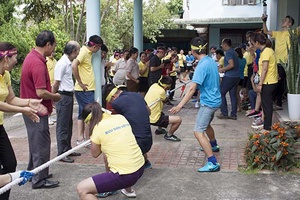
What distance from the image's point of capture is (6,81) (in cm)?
389

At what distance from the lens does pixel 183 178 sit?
4805mm

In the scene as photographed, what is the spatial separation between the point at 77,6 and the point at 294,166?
15.9 meters

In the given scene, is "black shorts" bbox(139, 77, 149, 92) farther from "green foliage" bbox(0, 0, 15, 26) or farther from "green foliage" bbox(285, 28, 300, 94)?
"green foliage" bbox(0, 0, 15, 26)

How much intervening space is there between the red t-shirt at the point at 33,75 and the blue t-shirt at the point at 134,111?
90cm

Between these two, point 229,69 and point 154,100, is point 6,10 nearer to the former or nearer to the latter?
point 229,69

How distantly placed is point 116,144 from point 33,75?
62.1 inches

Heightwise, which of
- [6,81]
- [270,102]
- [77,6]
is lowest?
[270,102]

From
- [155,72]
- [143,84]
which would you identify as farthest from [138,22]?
[155,72]

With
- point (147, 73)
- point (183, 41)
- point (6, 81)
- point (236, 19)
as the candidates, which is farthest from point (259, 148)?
point (183, 41)

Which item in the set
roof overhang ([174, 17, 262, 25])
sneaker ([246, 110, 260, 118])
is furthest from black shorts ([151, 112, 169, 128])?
roof overhang ([174, 17, 262, 25])

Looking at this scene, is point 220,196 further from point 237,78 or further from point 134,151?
point 237,78

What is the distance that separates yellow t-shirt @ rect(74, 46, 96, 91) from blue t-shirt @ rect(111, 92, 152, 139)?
1.87 meters

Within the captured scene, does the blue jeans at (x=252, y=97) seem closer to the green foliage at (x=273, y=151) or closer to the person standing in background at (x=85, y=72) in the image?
the green foliage at (x=273, y=151)

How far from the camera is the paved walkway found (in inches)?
171
